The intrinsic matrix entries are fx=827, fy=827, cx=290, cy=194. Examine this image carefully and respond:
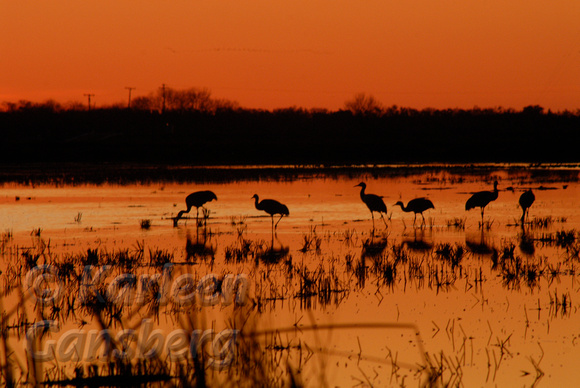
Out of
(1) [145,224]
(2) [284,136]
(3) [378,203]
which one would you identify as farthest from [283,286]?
(2) [284,136]

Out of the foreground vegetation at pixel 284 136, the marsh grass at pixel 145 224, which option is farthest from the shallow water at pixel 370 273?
the foreground vegetation at pixel 284 136

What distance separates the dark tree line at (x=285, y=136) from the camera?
61.0 meters

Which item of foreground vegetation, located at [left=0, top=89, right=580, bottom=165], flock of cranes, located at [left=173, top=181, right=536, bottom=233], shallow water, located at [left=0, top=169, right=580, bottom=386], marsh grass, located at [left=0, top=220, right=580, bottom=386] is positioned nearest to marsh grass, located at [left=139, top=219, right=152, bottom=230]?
shallow water, located at [left=0, top=169, right=580, bottom=386]

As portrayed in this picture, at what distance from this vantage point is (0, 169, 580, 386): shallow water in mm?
7109

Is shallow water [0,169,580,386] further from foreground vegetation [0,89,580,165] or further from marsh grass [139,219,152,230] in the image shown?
foreground vegetation [0,89,580,165]

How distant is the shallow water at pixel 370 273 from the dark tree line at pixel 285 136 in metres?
34.7

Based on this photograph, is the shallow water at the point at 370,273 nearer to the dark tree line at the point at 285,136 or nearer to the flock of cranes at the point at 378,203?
the flock of cranes at the point at 378,203

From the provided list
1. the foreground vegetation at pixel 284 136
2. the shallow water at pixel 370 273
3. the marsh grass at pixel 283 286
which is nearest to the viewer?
the marsh grass at pixel 283 286

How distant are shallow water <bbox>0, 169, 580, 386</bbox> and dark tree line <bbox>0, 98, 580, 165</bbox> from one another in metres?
34.7

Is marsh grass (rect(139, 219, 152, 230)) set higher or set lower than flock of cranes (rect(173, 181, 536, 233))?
lower

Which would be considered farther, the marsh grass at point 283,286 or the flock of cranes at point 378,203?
the flock of cranes at point 378,203

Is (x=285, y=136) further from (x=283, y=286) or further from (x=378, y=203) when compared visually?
(x=283, y=286)

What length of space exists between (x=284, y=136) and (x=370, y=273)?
6860 cm

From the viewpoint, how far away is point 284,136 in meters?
79.8
